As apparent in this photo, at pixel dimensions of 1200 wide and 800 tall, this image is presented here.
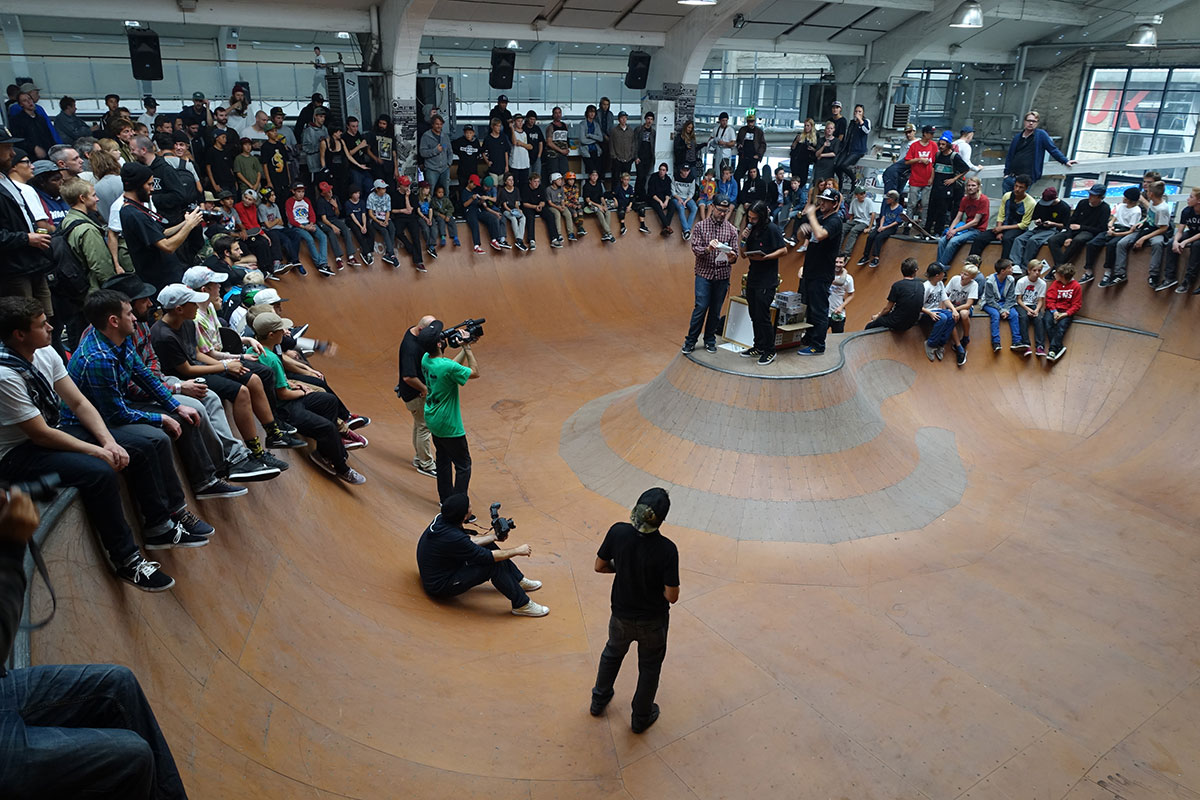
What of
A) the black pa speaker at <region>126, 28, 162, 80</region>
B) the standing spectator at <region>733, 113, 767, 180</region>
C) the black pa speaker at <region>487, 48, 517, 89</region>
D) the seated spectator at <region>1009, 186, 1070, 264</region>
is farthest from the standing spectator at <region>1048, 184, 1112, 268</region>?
the black pa speaker at <region>126, 28, 162, 80</region>

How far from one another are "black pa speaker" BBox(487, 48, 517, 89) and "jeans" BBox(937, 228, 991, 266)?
31.2ft

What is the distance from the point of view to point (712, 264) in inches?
344

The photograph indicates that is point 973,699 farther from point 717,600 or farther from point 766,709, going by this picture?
point 717,600

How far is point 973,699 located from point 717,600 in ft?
6.54

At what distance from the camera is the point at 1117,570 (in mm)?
6898

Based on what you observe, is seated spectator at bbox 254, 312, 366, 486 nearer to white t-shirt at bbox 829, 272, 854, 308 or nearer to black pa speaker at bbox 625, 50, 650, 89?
white t-shirt at bbox 829, 272, 854, 308

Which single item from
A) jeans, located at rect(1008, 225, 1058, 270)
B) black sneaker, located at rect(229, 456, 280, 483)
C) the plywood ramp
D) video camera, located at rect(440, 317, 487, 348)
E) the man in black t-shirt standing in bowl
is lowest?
the plywood ramp

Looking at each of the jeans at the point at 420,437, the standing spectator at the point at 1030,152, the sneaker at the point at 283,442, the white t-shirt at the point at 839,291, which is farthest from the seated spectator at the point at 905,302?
the sneaker at the point at 283,442

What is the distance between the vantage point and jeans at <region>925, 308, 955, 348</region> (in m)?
10.5

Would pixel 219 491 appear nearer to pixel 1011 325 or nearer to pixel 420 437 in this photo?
pixel 420 437

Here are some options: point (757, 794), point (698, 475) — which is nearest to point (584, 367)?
point (698, 475)

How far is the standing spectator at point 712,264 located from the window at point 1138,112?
19.7m

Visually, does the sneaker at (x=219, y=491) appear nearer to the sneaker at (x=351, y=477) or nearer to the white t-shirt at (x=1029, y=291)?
the sneaker at (x=351, y=477)

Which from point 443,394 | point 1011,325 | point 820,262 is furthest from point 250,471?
point 1011,325
